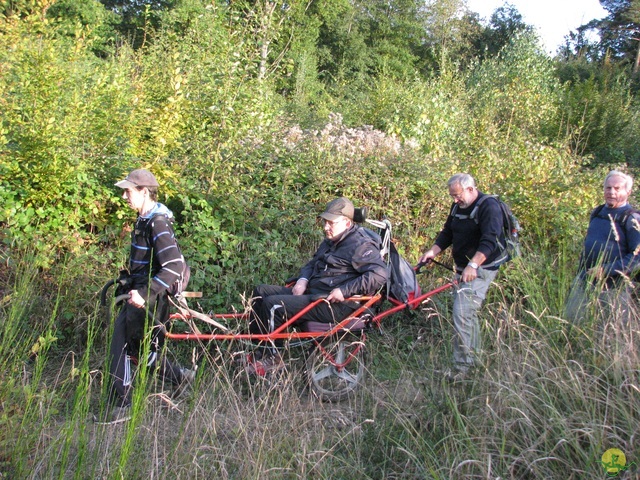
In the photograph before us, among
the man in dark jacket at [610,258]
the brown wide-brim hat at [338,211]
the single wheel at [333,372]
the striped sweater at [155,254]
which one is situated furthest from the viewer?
the brown wide-brim hat at [338,211]

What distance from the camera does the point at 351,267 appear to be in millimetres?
5215

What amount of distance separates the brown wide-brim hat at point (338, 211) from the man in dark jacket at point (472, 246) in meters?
0.89

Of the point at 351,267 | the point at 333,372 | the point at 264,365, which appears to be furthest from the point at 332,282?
the point at 264,365

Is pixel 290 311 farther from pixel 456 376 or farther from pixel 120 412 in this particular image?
pixel 456 376

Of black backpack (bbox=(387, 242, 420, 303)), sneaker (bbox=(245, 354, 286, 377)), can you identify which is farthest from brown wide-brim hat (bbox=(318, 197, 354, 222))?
sneaker (bbox=(245, 354, 286, 377))

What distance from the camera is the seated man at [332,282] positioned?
4.99 m

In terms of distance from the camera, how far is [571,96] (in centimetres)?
1208

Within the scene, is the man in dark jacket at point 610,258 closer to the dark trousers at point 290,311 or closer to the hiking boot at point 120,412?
the dark trousers at point 290,311

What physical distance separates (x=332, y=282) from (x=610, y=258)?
2180 millimetres

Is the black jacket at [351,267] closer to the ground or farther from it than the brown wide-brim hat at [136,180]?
closer to the ground

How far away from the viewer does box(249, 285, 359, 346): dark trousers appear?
498cm

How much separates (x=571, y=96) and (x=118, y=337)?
1054 centimetres

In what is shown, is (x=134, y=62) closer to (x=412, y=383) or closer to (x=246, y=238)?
(x=246, y=238)

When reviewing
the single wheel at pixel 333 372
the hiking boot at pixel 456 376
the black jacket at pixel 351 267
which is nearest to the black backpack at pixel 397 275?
the black jacket at pixel 351 267
